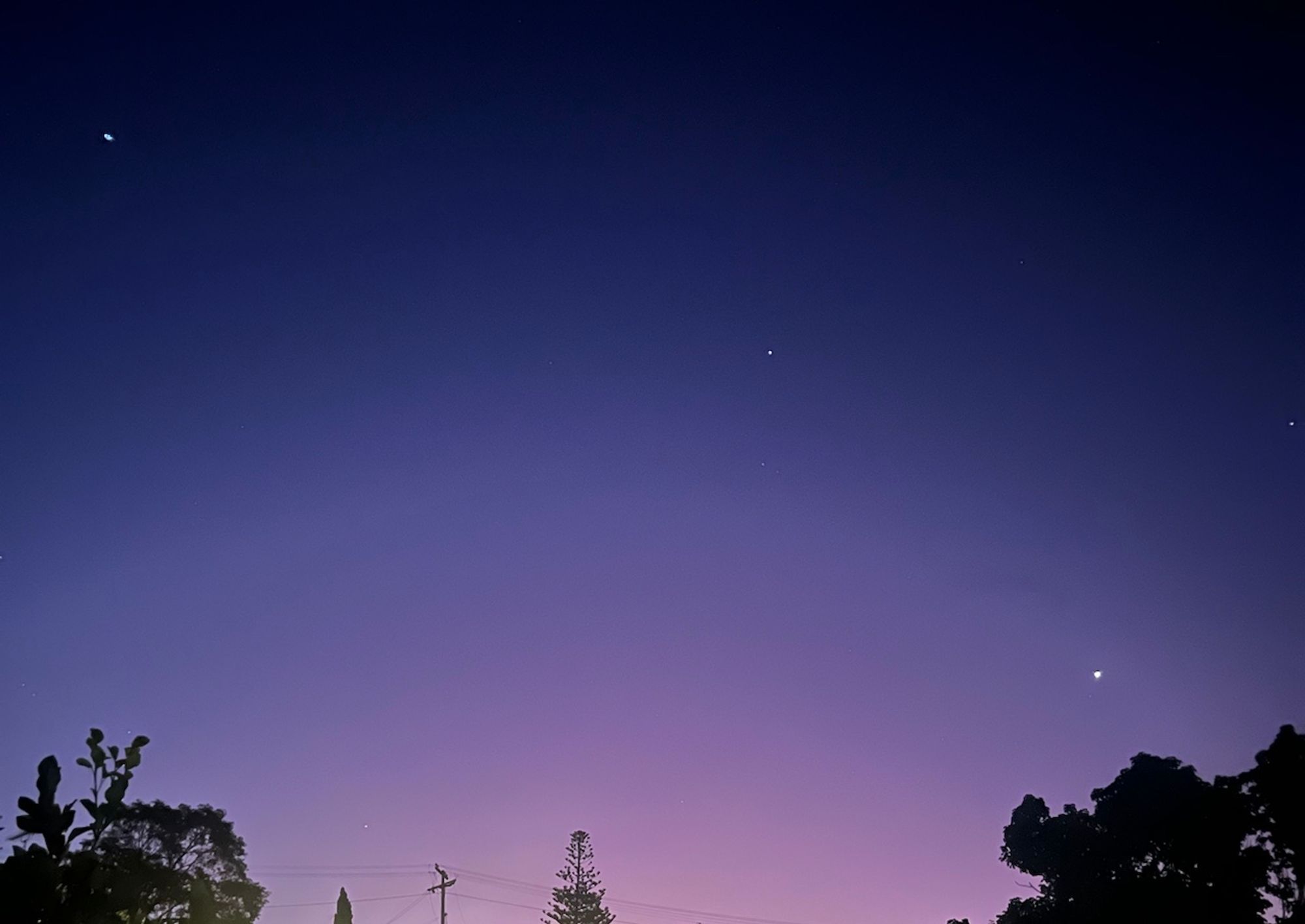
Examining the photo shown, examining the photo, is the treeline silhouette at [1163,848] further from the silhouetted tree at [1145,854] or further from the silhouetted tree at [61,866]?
the silhouetted tree at [61,866]

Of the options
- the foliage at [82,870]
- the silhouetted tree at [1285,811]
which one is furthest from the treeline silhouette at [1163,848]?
the foliage at [82,870]

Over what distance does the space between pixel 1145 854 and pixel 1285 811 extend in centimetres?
546

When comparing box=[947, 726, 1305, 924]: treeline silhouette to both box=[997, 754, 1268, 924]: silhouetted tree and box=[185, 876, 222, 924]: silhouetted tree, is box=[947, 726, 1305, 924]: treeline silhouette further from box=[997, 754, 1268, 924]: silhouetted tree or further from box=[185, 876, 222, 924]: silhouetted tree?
box=[185, 876, 222, 924]: silhouetted tree

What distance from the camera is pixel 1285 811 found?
2742cm

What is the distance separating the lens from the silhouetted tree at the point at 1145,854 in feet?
90.4

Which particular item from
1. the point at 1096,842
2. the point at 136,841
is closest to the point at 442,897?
the point at 136,841

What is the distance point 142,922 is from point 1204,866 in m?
36.2

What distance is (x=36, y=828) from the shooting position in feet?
10.9

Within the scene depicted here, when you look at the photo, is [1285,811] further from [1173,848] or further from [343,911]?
[343,911]

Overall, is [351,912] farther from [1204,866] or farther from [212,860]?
[1204,866]

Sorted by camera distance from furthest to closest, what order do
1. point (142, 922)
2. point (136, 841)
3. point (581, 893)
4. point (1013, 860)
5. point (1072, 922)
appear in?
point (581, 893) < point (136, 841) < point (1013, 860) < point (1072, 922) < point (142, 922)

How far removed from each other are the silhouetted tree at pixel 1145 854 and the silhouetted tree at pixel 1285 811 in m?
0.47

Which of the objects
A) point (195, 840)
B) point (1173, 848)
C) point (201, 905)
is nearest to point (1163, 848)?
point (1173, 848)

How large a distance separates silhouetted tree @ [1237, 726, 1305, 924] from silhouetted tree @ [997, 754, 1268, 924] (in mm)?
466
